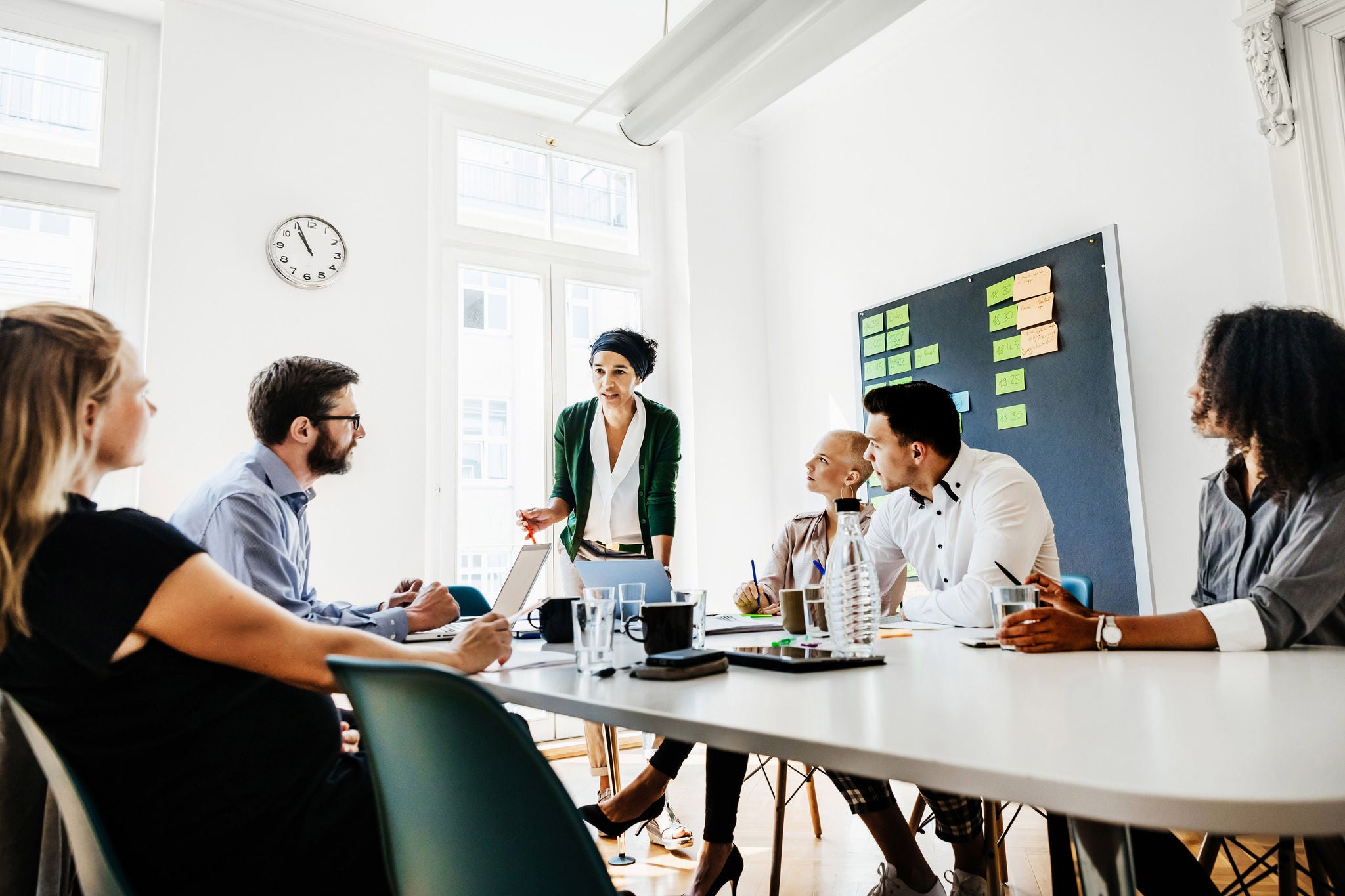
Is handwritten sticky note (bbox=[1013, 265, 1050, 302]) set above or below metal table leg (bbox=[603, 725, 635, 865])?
above

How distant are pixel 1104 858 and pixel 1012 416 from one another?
10.2ft

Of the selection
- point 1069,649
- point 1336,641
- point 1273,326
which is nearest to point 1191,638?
point 1069,649

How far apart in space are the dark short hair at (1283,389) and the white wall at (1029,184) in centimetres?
157

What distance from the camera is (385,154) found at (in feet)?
13.9

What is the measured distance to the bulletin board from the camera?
312 centimetres

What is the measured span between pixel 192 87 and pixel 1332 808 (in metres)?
4.45

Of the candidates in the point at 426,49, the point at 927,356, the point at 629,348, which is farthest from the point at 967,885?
the point at 426,49

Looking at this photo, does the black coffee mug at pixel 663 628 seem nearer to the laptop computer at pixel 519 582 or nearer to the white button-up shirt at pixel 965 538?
the laptop computer at pixel 519 582

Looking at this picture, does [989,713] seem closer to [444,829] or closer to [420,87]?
Answer: [444,829]

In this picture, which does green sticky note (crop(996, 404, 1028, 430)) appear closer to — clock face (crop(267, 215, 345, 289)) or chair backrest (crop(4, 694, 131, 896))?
clock face (crop(267, 215, 345, 289))

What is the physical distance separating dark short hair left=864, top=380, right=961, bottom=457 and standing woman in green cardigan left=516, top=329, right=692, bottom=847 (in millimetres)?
1003

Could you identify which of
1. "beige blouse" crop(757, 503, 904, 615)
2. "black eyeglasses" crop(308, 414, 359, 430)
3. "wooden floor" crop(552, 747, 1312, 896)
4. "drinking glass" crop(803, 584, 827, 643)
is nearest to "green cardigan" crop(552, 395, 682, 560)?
"beige blouse" crop(757, 503, 904, 615)

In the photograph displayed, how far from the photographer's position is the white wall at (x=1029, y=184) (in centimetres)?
301

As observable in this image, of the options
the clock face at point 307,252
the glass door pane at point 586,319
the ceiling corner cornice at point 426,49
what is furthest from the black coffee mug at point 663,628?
the ceiling corner cornice at point 426,49
